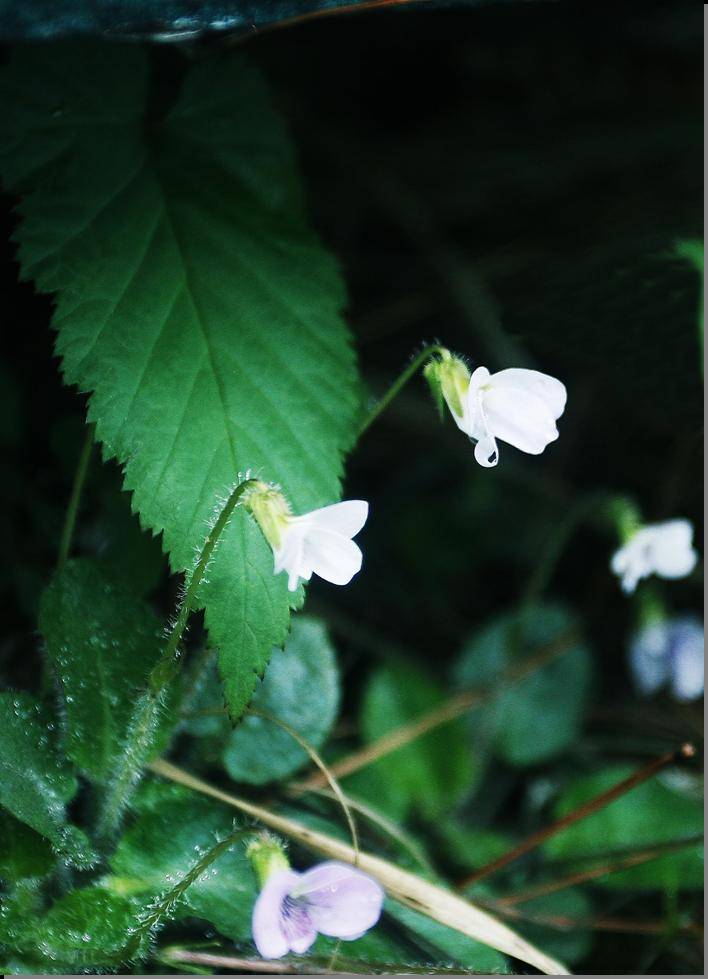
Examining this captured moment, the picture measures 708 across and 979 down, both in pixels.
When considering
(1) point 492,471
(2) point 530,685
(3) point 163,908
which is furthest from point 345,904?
(1) point 492,471

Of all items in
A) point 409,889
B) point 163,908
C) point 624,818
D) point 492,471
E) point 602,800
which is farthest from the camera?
point 492,471


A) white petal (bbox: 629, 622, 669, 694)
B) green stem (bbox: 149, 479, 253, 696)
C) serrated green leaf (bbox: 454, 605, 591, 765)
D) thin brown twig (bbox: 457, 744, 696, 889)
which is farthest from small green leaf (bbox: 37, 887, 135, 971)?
white petal (bbox: 629, 622, 669, 694)

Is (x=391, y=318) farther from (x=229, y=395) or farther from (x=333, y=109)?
(x=229, y=395)

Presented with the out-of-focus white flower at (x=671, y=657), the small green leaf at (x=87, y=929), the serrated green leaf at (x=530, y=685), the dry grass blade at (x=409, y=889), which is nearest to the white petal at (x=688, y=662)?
the out-of-focus white flower at (x=671, y=657)

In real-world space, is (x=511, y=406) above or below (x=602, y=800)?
above

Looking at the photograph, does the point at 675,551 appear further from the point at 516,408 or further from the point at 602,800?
the point at 516,408

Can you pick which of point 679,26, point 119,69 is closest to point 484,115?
point 679,26
